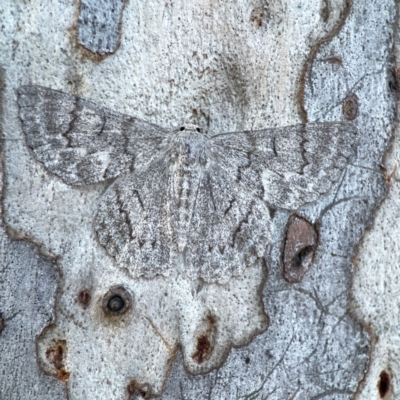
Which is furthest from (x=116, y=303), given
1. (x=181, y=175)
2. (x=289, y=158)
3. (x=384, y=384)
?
(x=384, y=384)

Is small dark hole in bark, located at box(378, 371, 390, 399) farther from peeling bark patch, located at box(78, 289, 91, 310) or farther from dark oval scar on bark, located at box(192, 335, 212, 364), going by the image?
peeling bark patch, located at box(78, 289, 91, 310)

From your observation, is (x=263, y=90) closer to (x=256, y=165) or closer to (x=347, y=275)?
(x=256, y=165)

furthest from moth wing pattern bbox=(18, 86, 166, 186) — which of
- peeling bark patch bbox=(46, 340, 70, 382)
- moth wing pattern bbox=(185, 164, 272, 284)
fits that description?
peeling bark patch bbox=(46, 340, 70, 382)

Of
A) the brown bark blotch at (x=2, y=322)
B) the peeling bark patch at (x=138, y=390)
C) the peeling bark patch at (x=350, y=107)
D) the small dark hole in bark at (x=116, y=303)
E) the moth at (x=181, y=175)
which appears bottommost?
the peeling bark patch at (x=138, y=390)

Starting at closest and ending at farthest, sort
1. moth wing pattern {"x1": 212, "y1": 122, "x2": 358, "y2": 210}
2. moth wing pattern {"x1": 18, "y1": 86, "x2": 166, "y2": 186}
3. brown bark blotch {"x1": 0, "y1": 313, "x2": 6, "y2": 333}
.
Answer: brown bark blotch {"x1": 0, "y1": 313, "x2": 6, "y2": 333} → moth wing pattern {"x1": 18, "y1": 86, "x2": 166, "y2": 186} → moth wing pattern {"x1": 212, "y1": 122, "x2": 358, "y2": 210}

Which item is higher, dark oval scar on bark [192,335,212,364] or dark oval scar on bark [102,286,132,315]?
dark oval scar on bark [102,286,132,315]

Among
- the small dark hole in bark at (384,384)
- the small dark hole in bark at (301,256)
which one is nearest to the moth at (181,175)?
the small dark hole in bark at (301,256)

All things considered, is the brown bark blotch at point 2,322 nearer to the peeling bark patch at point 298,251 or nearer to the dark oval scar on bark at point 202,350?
the dark oval scar on bark at point 202,350
